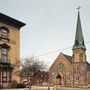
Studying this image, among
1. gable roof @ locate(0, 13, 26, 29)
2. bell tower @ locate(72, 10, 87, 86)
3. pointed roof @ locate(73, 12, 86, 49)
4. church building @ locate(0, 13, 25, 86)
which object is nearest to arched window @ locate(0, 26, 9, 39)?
church building @ locate(0, 13, 25, 86)

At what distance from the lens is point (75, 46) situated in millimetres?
95625

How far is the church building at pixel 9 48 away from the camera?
38866mm

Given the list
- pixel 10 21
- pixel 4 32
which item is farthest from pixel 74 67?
pixel 4 32

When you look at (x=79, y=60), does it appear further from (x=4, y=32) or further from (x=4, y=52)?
(x=4, y=32)

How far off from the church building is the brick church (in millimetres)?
52589

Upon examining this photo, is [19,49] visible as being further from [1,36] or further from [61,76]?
[61,76]

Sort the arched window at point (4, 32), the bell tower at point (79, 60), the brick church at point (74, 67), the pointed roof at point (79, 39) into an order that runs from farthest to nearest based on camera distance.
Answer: the pointed roof at point (79, 39), the brick church at point (74, 67), the bell tower at point (79, 60), the arched window at point (4, 32)

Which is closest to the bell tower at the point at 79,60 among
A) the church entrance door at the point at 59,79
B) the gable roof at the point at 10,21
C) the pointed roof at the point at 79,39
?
the pointed roof at the point at 79,39

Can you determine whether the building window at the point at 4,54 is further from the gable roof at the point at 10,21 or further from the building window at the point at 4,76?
the gable roof at the point at 10,21

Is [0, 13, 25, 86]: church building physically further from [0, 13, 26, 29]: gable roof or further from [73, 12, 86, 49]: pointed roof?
[73, 12, 86, 49]: pointed roof

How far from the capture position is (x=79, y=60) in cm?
9438

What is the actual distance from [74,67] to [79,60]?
3.01 metres

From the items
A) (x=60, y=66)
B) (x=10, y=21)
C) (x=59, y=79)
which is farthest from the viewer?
(x=60, y=66)

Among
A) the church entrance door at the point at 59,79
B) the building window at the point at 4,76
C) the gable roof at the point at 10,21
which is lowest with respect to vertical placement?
the church entrance door at the point at 59,79
